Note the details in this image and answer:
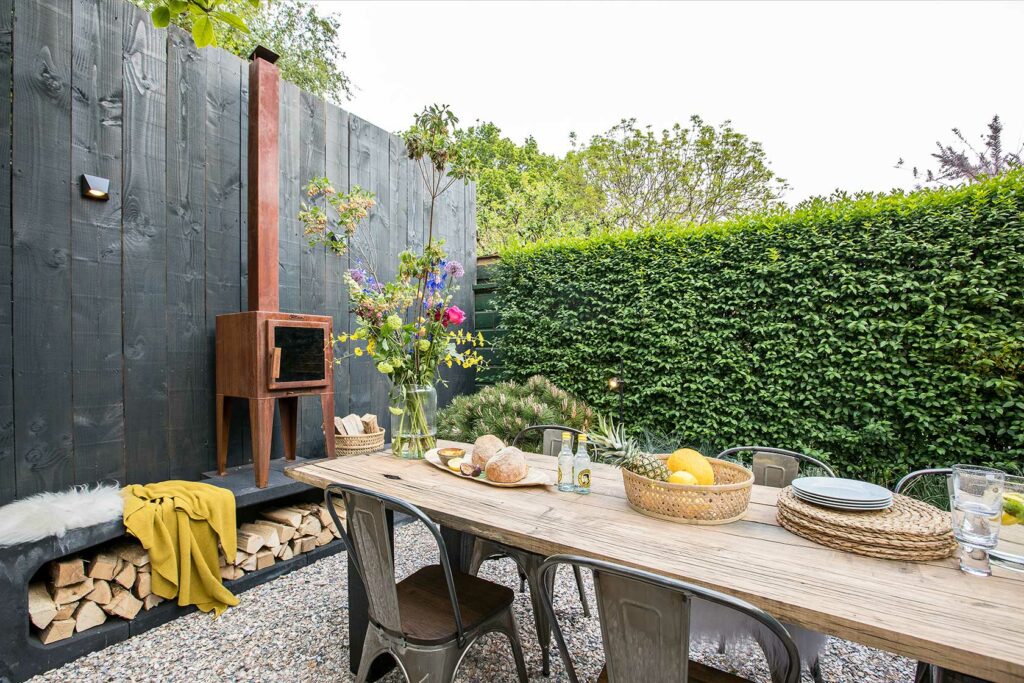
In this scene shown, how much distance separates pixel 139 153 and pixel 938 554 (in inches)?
134

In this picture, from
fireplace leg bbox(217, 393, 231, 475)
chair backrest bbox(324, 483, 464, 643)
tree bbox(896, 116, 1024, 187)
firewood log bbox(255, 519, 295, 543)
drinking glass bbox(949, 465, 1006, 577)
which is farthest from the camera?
tree bbox(896, 116, 1024, 187)

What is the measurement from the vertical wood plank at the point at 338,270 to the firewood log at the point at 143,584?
1.53 meters

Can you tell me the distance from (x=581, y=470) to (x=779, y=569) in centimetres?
61

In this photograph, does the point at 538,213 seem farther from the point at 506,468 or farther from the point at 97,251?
the point at 506,468

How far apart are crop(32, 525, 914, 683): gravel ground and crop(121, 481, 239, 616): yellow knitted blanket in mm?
116

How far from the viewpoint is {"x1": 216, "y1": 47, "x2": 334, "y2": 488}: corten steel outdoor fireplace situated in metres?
2.39

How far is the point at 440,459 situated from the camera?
Answer: 68.5 inches

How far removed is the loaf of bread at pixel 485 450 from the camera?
162cm

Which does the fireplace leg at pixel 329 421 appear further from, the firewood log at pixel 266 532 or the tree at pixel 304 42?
the tree at pixel 304 42

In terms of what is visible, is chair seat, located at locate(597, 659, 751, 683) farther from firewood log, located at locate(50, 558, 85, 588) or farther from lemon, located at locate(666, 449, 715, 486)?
firewood log, located at locate(50, 558, 85, 588)

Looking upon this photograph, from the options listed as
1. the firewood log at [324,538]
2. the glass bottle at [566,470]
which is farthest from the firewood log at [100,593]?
the glass bottle at [566,470]

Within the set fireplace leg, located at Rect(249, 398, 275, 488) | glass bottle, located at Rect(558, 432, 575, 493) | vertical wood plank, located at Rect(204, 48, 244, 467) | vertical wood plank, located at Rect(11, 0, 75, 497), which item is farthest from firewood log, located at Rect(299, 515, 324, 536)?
glass bottle, located at Rect(558, 432, 575, 493)

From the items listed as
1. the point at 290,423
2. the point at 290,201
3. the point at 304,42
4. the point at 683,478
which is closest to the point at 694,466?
the point at 683,478

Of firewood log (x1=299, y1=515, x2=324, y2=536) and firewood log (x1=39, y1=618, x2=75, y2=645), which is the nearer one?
firewood log (x1=39, y1=618, x2=75, y2=645)
